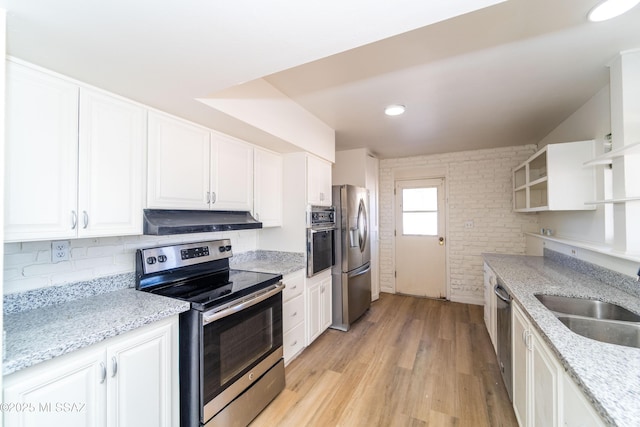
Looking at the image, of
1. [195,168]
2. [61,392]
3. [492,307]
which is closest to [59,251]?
[61,392]

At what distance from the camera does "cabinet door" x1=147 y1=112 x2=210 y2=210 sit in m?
1.74

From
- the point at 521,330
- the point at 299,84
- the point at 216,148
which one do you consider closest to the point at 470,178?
the point at 521,330

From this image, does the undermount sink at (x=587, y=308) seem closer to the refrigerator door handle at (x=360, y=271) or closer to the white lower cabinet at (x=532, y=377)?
the white lower cabinet at (x=532, y=377)

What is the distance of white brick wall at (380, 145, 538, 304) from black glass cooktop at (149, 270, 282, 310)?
3440 mm

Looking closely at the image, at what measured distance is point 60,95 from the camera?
132cm

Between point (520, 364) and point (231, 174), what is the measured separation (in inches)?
98.5

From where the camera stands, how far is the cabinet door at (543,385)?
113cm

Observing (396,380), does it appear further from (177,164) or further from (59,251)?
(59,251)

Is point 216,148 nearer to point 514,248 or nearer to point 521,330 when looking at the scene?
point 521,330

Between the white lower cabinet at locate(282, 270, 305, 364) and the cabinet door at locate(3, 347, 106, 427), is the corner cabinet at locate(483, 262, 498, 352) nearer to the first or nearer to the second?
the white lower cabinet at locate(282, 270, 305, 364)

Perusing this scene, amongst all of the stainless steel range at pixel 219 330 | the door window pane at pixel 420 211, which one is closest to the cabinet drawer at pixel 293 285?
the stainless steel range at pixel 219 330

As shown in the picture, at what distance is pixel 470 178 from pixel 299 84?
Result: 3434 millimetres

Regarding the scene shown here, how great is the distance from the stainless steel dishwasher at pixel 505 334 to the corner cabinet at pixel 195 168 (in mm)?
2265

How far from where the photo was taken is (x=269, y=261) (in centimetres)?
289
